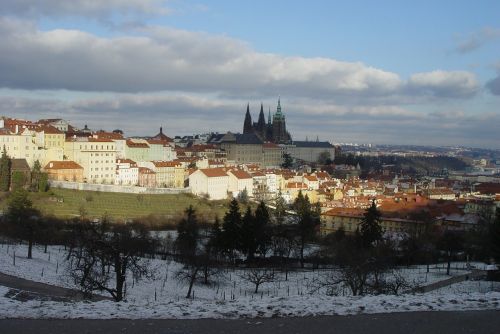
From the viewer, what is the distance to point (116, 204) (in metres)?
57.7

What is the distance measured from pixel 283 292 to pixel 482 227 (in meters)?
26.7

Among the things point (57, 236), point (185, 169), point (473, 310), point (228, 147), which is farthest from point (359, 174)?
point (473, 310)

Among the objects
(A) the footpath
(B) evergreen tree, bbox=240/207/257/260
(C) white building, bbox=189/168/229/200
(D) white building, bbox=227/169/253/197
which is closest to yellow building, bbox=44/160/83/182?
(C) white building, bbox=189/168/229/200

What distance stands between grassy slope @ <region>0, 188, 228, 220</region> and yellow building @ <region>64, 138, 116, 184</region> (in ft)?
26.1

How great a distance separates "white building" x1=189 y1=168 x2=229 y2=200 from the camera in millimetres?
72625

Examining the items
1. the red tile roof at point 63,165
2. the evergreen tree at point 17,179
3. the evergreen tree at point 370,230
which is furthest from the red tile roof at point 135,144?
the evergreen tree at point 370,230

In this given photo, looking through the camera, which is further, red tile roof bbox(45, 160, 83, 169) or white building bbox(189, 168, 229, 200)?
white building bbox(189, 168, 229, 200)

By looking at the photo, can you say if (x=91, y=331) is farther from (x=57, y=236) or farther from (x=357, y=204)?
(x=357, y=204)

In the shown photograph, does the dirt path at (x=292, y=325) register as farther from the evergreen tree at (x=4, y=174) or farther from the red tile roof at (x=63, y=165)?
the red tile roof at (x=63, y=165)

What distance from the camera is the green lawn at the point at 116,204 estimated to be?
51484 millimetres

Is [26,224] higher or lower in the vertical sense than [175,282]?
higher

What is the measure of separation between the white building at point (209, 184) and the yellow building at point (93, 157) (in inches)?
402

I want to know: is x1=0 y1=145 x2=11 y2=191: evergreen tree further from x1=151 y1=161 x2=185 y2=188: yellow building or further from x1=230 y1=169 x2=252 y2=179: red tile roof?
x1=230 y1=169 x2=252 y2=179: red tile roof

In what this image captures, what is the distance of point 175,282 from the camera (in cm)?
2678
